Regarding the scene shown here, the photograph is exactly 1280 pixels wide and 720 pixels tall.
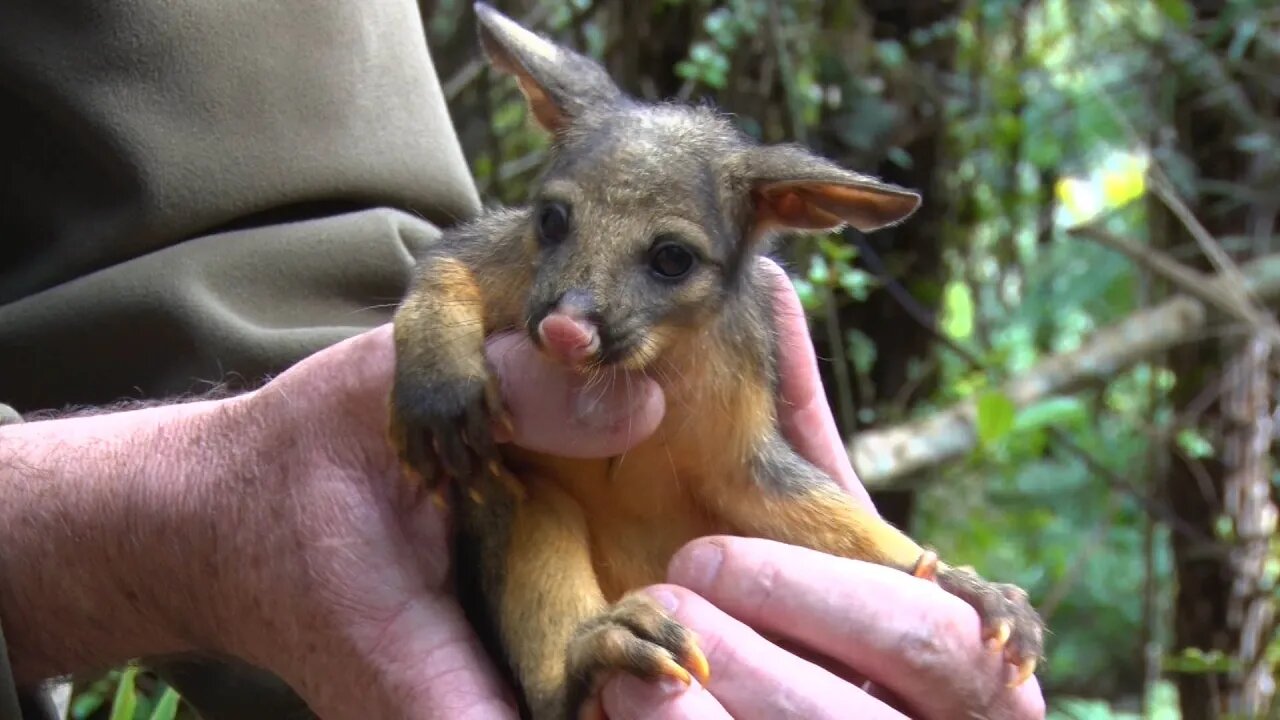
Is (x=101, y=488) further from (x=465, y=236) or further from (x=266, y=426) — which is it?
(x=465, y=236)

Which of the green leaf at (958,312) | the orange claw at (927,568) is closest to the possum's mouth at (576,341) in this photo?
the orange claw at (927,568)

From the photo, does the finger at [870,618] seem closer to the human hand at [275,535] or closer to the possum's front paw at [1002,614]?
the possum's front paw at [1002,614]

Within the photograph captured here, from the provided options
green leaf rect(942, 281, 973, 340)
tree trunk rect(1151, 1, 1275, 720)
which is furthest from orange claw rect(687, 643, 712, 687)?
green leaf rect(942, 281, 973, 340)

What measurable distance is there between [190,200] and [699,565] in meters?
1.24

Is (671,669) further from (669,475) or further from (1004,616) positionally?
(1004,616)

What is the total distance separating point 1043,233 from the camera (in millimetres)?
5660

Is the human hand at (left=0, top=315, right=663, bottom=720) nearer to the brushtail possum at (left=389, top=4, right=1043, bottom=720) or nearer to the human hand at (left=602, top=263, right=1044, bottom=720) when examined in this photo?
the brushtail possum at (left=389, top=4, right=1043, bottom=720)

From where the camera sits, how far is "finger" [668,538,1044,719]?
189cm

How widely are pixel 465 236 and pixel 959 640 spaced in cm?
108

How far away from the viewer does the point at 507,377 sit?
188cm

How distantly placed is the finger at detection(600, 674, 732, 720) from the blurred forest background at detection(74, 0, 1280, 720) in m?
2.22

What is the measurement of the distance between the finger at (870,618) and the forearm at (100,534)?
824 mm

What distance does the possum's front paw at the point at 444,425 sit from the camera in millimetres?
1806

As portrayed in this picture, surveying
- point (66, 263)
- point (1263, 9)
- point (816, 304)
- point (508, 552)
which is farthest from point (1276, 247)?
point (66, 263)
